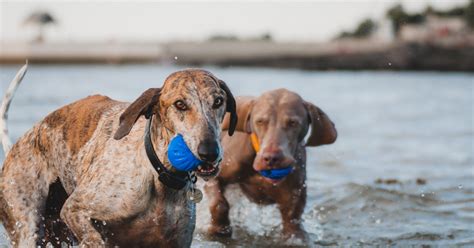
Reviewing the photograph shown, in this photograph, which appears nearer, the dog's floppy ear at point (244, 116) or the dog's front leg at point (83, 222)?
the dog's front leg at point (83, 222)

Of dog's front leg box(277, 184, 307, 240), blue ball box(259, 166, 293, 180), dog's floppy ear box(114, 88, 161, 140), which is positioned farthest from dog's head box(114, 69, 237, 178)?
dog's front leg box(277, 184, 307, 240)

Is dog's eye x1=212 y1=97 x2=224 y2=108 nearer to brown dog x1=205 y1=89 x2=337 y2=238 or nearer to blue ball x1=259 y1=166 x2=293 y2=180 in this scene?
blue ball x1=259 y1=166 x2=293 y2=180

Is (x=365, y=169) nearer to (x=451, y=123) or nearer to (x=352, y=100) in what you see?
(x=451, y=123)

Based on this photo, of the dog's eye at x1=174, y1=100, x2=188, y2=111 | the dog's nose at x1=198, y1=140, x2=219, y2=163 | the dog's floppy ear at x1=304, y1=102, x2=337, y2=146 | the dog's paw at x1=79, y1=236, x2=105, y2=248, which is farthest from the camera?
the dog's floppy ear at x1=304, y1=102, x2=337, y2=146

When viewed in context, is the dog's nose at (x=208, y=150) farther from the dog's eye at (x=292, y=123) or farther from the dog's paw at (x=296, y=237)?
the dog's paw at (x=296, y=237)

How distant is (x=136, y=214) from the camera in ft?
16.4

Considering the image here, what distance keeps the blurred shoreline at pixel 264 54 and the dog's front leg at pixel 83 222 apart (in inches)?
2590

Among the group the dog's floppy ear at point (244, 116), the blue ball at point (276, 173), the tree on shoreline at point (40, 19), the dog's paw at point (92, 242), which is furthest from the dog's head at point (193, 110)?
the tree on shoreline at point (40, 19)

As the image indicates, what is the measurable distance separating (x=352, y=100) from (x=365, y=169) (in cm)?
1619

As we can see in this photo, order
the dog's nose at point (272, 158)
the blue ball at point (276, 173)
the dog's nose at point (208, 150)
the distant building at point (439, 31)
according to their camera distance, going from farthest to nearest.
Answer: the distant building at point (439, 31), the blue ball at point (276, 173), the dog's nose at point (272, 158), the dog's nose at point (208, 150)

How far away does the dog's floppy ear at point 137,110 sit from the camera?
15.9 ft

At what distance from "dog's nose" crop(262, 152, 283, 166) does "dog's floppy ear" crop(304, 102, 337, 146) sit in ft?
2.51

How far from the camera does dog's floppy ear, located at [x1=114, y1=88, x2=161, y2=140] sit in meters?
4.84

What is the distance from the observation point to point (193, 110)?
463 cm
